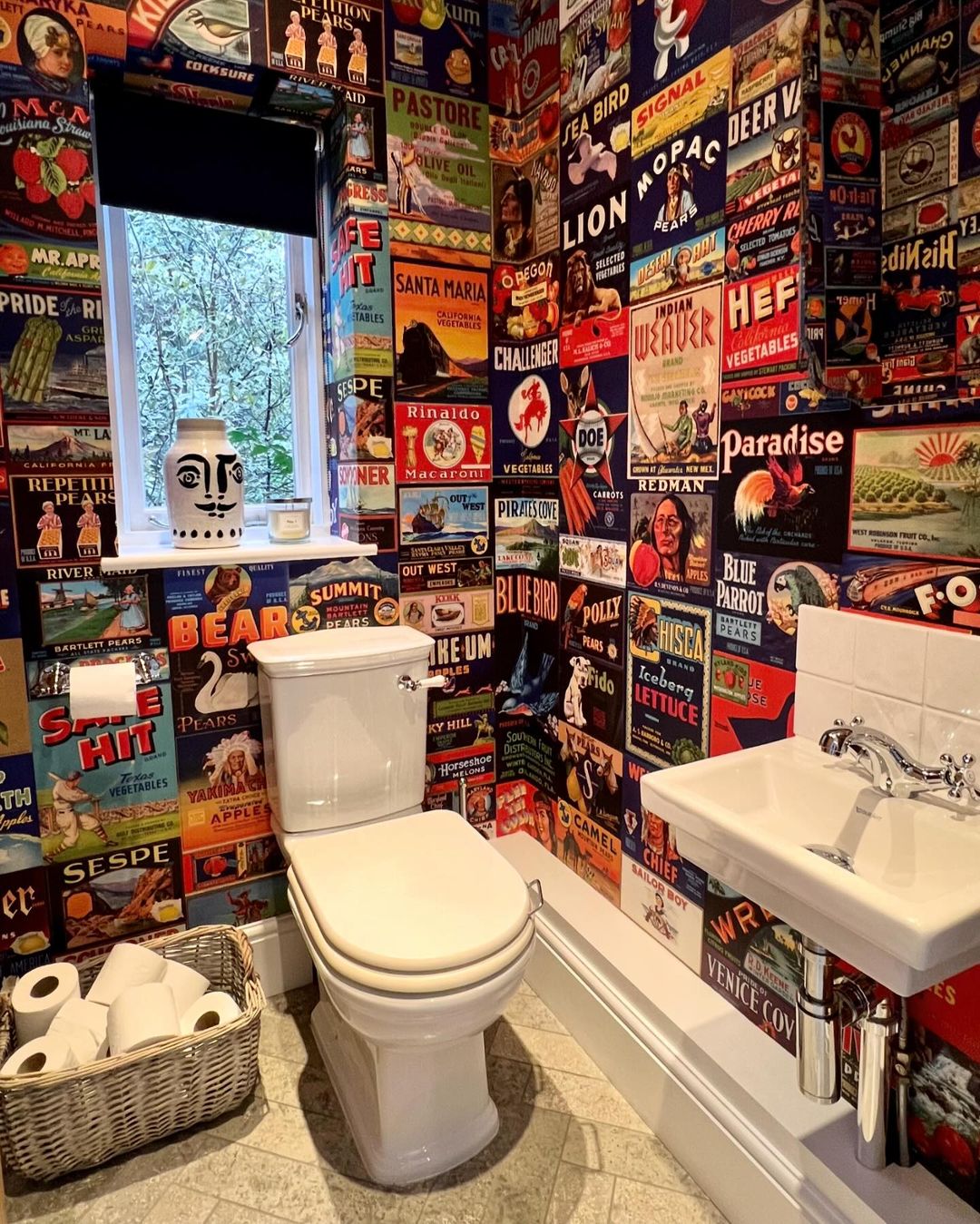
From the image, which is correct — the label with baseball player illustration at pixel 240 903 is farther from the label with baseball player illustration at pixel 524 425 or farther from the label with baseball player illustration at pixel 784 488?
the label with baseball player illustration at pixel 784 488

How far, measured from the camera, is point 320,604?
6.90ft

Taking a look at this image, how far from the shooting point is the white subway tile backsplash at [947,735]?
1.24m

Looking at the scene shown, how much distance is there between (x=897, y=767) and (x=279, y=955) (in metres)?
1.57

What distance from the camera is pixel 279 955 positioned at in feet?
6.97

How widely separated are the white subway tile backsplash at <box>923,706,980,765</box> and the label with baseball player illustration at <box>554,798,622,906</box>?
3.10 ft

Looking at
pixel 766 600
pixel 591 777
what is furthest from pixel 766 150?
pixel 591 777

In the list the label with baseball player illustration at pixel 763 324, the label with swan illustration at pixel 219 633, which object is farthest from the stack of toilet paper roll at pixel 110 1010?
the label with baseball player illustration at pixel 763 324

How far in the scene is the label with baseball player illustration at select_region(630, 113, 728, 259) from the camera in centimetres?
164

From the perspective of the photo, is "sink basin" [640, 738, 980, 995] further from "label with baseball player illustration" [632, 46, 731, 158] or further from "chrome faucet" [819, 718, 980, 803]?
"label with baseball player illustration" [632, 46, 731, 158]

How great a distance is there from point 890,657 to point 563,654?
1.03 metres

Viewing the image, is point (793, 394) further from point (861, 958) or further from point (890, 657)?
point (861, 958)

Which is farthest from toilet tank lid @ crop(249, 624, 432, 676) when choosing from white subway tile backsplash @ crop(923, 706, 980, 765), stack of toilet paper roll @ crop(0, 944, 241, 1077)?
white subway tile backsplash @ crop(923, 706, 980, 765)

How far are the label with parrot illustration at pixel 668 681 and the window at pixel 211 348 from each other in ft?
3.29

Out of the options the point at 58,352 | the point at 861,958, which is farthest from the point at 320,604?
the point at 861,958
